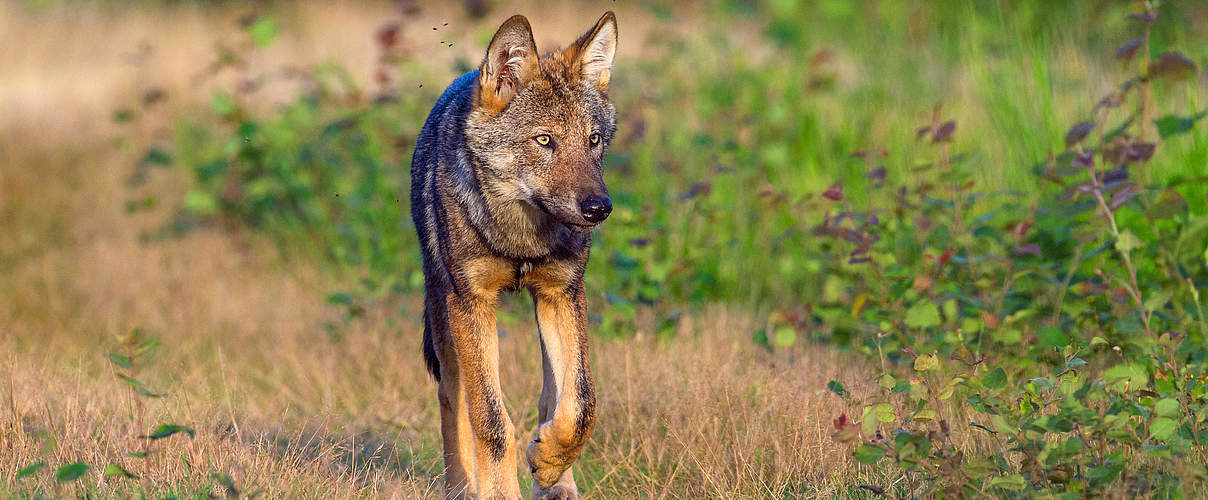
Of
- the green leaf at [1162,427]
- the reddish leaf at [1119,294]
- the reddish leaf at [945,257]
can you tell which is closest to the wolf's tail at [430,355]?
the reddish leaf at [945,257]

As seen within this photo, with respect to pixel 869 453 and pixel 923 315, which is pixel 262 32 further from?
pixel 869 453

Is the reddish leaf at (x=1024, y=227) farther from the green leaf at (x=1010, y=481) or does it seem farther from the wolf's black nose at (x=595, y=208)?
the wolf's black nose at (x=595, y=208)

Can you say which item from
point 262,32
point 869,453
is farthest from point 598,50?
point 262,32

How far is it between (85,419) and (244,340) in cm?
234

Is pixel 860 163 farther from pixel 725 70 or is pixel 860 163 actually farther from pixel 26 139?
pixel 26 139

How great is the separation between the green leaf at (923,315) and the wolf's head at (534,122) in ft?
5.71

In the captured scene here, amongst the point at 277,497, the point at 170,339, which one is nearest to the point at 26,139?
the point at 170,339

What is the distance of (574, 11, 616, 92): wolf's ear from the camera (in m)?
4.13

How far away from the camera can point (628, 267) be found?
5.99 meters

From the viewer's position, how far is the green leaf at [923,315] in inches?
196

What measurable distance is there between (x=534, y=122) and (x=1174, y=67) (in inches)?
109

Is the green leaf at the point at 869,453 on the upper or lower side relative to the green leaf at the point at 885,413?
lower

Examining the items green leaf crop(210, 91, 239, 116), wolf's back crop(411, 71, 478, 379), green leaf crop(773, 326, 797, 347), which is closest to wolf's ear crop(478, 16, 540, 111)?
wolf's back crop(411, 71, 478, 379)

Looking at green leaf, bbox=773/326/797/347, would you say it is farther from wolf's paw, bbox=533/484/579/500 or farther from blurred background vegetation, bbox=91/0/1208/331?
wolf's paw, bbox=533/484/579/500
